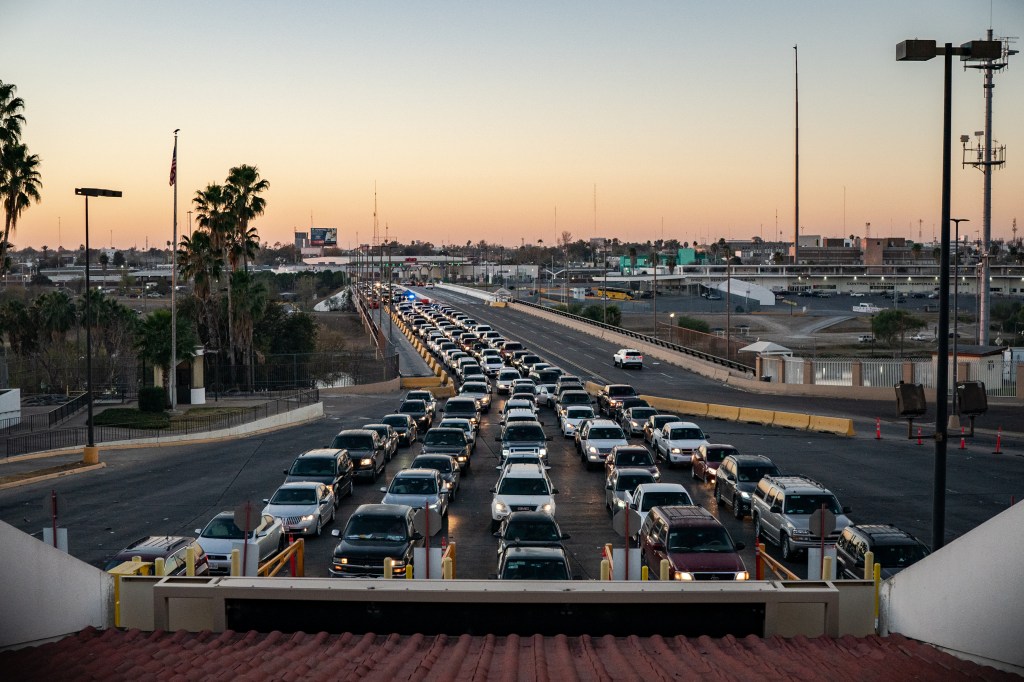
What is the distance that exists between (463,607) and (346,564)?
9.85 meters

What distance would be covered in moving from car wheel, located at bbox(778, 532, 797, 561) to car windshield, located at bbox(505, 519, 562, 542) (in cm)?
490

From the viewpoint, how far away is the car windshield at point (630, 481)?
955 inches

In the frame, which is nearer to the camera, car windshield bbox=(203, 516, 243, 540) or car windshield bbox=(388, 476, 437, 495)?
car windshield bbox=(203, 516, 243, 540)

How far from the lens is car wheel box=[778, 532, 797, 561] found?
65.8 feet

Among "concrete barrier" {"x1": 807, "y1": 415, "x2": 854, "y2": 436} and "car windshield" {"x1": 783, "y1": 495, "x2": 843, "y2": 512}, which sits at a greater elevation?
"car windshield" {"x1": 783, "y1": 495, "x2": 843, "y2": 512}

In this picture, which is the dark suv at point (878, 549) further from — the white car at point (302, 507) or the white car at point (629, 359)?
the white car at point (629, 359)

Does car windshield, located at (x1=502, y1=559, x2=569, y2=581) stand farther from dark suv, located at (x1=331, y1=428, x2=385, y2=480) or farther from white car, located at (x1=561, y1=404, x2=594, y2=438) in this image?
white car, located at (x1=561, y1=404, x2=594, y2=438)

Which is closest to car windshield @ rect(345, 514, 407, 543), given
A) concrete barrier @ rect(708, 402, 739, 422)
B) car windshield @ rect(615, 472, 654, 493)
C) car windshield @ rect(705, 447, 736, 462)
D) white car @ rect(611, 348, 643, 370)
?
car windshield @ rect(615, 472, 654, 493)

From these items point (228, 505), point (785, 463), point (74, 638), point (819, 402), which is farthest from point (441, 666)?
point (819, 402)

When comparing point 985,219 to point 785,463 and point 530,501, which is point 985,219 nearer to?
point 785,463

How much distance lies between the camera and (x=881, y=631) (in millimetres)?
8469

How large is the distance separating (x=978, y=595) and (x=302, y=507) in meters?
17.5

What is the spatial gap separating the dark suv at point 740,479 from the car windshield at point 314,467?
1008cm

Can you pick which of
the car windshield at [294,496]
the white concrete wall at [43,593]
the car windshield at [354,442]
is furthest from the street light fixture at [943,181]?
the car windshield at [354,442]
